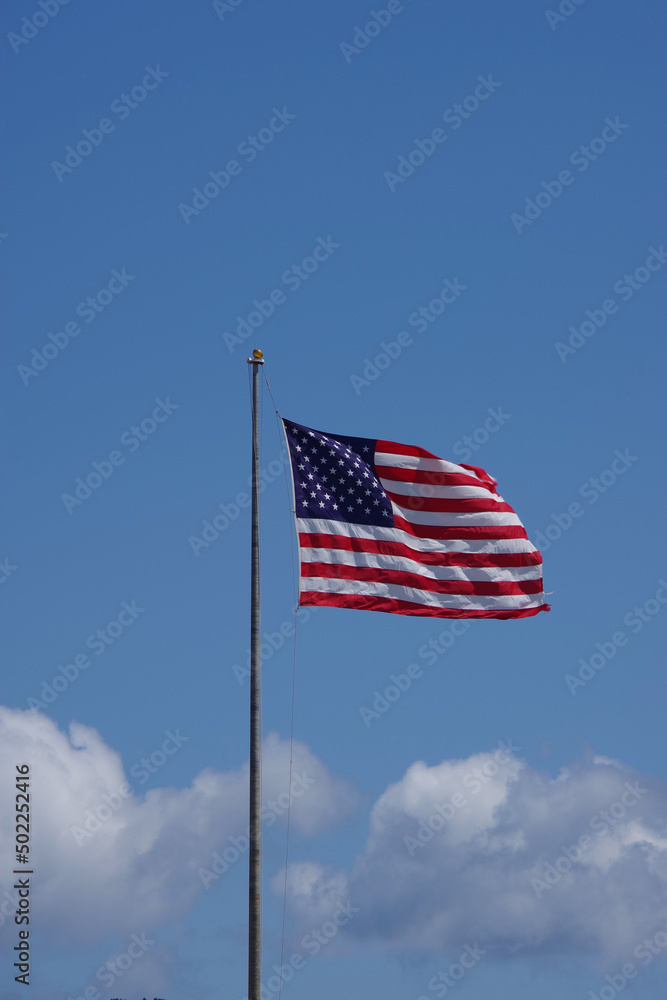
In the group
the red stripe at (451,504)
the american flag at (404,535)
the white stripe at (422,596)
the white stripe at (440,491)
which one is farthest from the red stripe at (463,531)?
the white stripe at (422,596)

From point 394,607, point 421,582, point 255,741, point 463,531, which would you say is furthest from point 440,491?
point 255,741

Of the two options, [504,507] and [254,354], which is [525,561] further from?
[254,354]

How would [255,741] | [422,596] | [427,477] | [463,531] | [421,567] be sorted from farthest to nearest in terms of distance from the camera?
[427,477]
[463,531]
[421,567]
[422,596]
[255,741]

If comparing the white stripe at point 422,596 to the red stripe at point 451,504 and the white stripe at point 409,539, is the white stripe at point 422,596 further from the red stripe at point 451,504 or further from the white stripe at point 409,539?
the red stripe at point 451,504

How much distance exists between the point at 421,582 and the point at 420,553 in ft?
3.01

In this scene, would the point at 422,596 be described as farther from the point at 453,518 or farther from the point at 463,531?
the point at 453,518

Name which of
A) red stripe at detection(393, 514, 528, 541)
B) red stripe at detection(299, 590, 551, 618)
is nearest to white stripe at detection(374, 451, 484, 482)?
red stripe at detection(393, 514, 528, 541)

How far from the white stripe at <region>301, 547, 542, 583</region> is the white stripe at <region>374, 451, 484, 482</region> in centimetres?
268

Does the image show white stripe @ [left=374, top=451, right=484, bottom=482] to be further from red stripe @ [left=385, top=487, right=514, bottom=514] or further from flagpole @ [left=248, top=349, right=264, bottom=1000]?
flagpole @ [left=248, top=349, right=264, bottom=1000]

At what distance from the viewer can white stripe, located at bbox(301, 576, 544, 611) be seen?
34.1 m

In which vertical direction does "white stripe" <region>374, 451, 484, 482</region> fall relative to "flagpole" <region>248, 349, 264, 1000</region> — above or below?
above

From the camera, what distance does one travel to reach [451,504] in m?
37.8

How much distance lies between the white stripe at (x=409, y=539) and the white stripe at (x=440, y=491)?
3.82 ft

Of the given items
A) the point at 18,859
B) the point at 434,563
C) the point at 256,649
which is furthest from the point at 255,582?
Answer: the point at 18,859
